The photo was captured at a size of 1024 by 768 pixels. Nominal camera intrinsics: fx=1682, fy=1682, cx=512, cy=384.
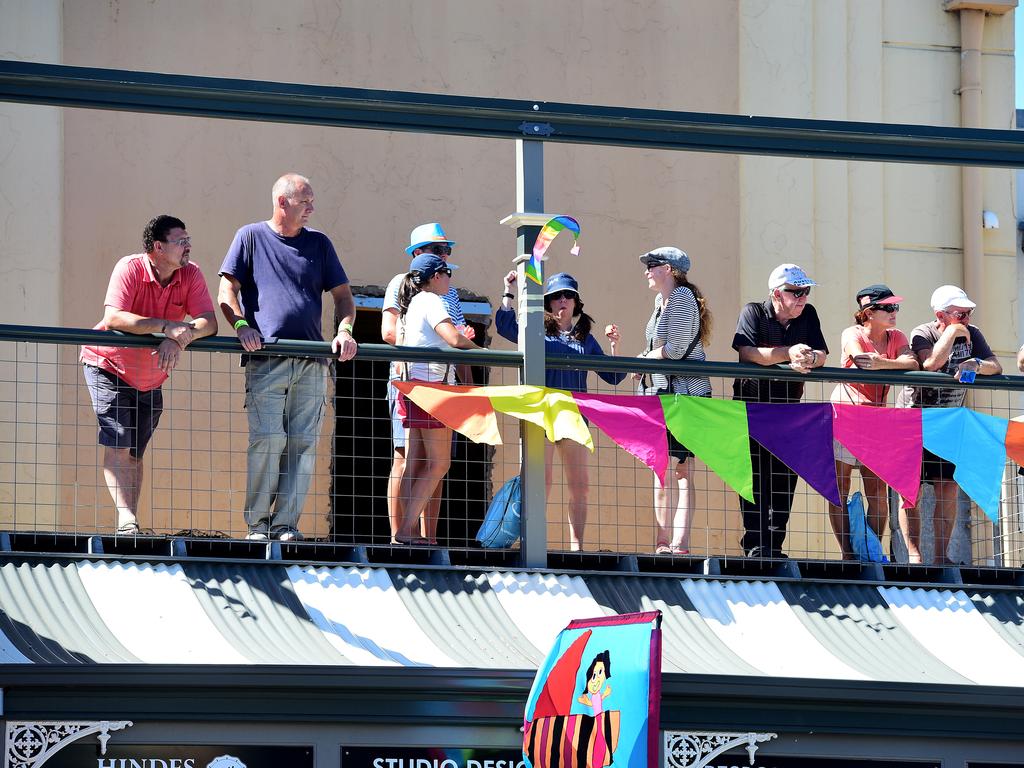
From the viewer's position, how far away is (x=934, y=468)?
855 centimetres

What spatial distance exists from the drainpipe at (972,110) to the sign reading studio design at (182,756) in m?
7.65

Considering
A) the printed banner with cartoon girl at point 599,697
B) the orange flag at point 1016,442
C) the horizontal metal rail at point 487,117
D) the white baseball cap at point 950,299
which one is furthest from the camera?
the white baseball cap at point 950,299

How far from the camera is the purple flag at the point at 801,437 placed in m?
7.93

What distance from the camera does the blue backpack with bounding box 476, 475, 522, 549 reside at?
7746mm

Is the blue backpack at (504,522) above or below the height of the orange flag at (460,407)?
below

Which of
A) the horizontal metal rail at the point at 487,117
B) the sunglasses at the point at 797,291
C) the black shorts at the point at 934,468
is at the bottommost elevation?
the black shorts at the point at 934,468

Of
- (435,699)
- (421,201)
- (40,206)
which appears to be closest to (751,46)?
Result: (421,201)

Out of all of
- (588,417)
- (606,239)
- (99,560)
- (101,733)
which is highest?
(606,239)

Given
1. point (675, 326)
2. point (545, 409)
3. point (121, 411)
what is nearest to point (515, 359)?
point (545, 409)

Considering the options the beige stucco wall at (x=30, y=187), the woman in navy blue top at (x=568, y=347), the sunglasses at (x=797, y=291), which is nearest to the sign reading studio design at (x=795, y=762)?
the woman in navy blue top at (x=568, y=347)

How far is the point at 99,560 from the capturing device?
7.11 meters

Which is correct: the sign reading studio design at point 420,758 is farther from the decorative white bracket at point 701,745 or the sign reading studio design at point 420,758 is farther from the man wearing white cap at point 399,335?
the man wearing white cap at point 399,335

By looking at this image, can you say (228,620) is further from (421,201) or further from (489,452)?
(421,201)

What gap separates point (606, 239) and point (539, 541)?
4919mm
